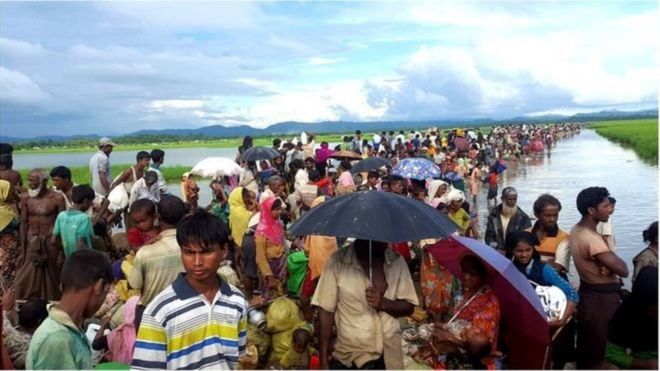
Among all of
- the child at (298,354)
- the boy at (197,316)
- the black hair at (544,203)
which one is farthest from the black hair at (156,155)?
the boy at (197,316)

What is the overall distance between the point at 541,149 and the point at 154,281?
3609cm

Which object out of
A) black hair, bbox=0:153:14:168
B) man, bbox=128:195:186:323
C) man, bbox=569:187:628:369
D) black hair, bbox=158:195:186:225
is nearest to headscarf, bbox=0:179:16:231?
black hair, bbox=0:153:14:168

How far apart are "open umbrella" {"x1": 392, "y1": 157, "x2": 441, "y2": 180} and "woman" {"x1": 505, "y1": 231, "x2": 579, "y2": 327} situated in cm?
531

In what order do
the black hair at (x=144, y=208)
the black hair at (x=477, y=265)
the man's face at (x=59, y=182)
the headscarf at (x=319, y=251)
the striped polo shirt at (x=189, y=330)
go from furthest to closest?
the man's face at (x=59, y=182) < the headscarf at (x=319, y=251) < the black hair at (x=144, y=208) < the black hair at (x=477, y=265) < the striped polo shirt at (x=189, y=330)

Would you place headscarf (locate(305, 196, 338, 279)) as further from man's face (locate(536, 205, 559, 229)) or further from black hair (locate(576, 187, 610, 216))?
black hair (locate(576, 187, 610, 216))

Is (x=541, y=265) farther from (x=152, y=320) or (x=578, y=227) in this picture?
(x=152, y=320)

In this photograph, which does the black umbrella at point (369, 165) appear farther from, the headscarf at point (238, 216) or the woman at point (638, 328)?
the woman at point (638, 328)

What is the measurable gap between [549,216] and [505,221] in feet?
3.53

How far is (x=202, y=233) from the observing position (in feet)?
8.12

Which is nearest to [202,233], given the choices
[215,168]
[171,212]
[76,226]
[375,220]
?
[375,220]

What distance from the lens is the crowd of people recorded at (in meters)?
2.46

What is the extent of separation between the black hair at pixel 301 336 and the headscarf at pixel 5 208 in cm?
430

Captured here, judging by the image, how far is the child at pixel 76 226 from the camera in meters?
5.85

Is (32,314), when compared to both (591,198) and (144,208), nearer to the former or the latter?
(144,208)
